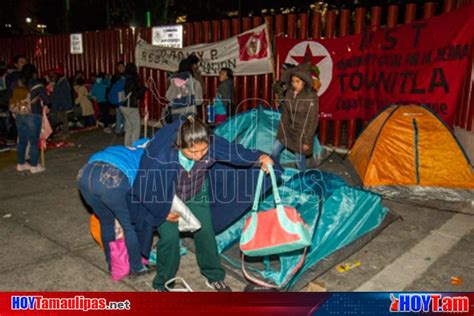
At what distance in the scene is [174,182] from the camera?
336 cm

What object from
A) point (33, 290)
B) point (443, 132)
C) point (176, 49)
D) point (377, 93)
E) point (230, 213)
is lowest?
point (33, 290)

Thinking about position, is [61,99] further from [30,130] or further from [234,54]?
[234,54]

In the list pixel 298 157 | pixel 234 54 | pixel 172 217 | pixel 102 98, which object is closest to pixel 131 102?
pixel 234 54

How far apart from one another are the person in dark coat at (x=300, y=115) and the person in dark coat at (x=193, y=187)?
1.82 m

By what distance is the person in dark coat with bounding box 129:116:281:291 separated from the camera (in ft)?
10.8

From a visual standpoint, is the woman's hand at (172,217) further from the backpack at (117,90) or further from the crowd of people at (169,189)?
the backpack at (117,90)

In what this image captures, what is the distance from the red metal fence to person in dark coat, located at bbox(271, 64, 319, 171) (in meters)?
2.55

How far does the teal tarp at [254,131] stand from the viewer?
24.2ft

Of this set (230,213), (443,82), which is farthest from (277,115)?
(230,213)

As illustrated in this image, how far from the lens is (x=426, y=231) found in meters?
5.12

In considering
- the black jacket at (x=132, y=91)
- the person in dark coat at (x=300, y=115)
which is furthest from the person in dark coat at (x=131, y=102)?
the person in dark coat at (x=300, y=115)

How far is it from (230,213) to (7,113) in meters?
8.38

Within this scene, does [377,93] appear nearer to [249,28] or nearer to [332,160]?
[332,160]

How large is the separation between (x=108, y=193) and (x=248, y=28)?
7.56 meters
